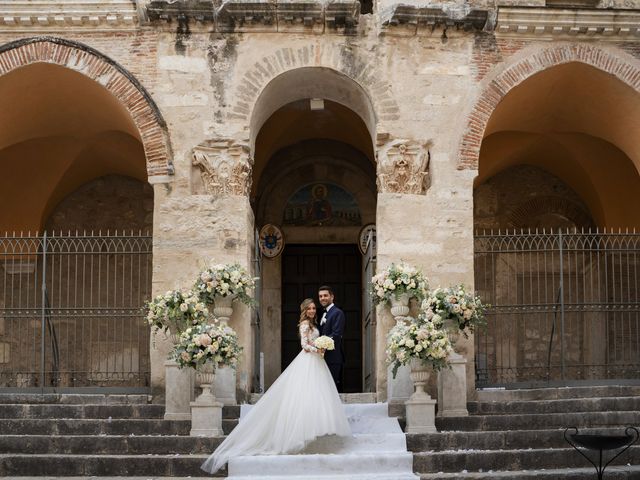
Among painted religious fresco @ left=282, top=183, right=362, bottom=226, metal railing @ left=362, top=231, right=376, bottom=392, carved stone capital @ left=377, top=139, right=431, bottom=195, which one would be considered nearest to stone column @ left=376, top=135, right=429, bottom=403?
carved stone capital @ left=377, top=139, right=431, bottom=195

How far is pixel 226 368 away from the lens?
12742mm

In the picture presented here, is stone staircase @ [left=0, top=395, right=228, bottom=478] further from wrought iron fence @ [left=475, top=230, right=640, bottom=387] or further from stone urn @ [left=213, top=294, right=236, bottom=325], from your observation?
wrought iron fence @ [left=475, top=230, right=640, bottom=387]

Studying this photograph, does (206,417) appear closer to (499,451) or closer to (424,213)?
(499,451)

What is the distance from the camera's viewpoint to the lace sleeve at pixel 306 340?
11.3 metres

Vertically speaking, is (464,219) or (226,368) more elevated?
(464,219)

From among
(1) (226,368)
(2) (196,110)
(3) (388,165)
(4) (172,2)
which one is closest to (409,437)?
(1) (226,368)

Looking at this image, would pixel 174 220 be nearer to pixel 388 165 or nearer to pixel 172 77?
pixel 172 77

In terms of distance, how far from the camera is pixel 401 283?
1262cm

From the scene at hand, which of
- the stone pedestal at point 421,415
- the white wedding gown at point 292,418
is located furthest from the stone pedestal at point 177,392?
the stone pedestal at point 421,415

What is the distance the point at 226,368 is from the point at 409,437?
2519mm

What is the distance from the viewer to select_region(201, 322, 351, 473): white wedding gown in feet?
35.6

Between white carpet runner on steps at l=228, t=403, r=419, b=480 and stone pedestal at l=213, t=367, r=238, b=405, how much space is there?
1.88 m

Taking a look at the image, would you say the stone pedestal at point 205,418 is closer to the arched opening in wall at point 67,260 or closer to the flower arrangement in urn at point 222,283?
the flower arrangement in urn at point 222,283

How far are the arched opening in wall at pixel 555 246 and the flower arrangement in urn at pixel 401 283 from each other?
128 inches
